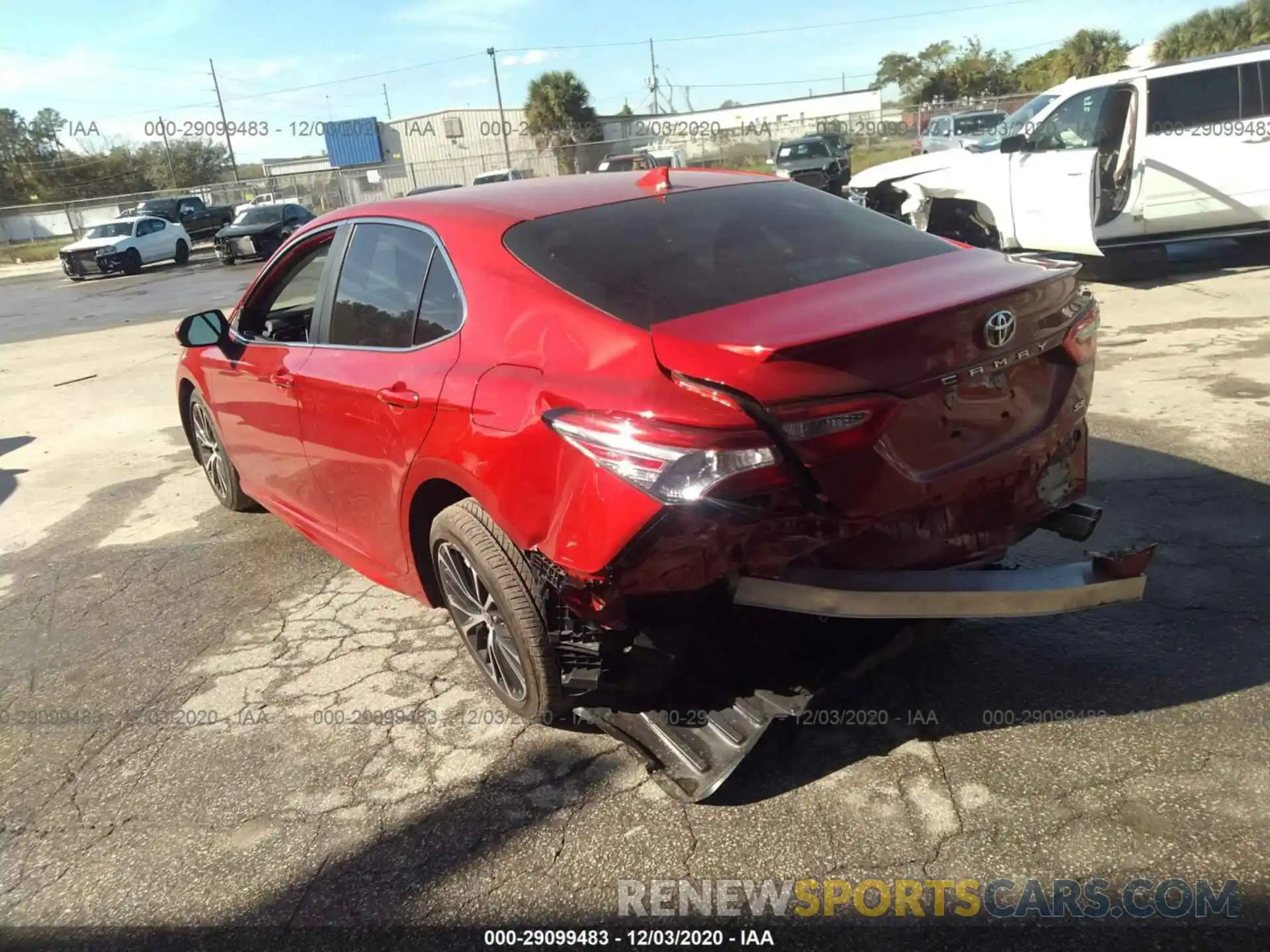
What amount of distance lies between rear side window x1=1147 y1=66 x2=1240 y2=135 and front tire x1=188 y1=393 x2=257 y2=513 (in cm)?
889

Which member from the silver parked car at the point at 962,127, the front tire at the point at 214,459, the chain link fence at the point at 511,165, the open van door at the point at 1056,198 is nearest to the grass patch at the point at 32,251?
the chain link fence at the point at 511,165

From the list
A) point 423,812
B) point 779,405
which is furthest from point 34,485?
point 779,405

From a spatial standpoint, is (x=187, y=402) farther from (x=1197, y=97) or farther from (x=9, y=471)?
(x=1197, y=97)

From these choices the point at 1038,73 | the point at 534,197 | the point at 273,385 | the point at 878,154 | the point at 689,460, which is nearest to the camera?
the point at 689,460

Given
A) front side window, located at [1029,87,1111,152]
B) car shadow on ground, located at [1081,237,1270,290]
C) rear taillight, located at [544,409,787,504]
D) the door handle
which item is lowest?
car shadow on ground, located at [1081,237,1270,290]

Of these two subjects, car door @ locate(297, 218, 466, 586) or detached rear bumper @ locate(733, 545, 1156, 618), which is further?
car door @ locate(297, 218, 466, 586)

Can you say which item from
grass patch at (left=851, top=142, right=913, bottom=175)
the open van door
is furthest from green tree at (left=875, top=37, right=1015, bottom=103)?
the open van door

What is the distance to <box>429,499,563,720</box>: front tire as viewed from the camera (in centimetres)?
274

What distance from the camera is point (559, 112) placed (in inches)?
1991

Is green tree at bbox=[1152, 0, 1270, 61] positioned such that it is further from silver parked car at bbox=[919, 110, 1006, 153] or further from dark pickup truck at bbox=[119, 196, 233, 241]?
dark pickup truck at bbox=[119, 196, 233, 241]

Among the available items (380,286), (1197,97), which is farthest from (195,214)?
(380,286)

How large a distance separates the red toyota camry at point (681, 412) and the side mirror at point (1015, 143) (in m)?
7.17

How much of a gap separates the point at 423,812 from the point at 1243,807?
222 cm

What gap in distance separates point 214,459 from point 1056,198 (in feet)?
26.0
